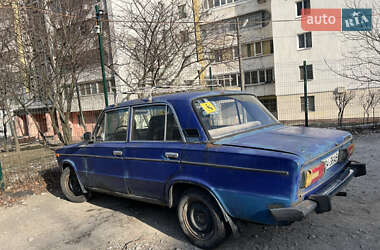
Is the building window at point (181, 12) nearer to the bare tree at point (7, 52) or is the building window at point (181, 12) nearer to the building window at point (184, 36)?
the building window at point (184, 36)

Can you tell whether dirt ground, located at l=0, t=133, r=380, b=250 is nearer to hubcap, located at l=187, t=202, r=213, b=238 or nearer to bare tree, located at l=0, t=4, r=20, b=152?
hubcap, located at l=187, t=202, r=213, b=238

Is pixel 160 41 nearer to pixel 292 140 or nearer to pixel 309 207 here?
pixel 292 140

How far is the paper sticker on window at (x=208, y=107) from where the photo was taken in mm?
3428

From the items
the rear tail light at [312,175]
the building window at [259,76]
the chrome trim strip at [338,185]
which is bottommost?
the chrome trim strip at [338,185]

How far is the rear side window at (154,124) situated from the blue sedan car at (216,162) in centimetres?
1

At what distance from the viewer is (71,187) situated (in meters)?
5.49

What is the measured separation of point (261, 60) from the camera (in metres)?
24.7

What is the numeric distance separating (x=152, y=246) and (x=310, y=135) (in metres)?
2.36

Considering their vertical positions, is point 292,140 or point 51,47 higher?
point 51,47

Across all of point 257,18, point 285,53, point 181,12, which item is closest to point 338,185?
point 181,12

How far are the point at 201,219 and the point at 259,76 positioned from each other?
23.3 metres

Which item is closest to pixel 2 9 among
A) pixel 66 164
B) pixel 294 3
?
pixel 66 164

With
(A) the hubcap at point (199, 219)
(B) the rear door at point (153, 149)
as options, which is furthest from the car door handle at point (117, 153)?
(A) the hubcap at point (199, 219)

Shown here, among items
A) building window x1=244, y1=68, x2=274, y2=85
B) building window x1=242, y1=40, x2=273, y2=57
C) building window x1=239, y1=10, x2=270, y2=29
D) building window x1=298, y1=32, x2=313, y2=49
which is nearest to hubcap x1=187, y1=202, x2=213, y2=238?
building window x1=244, y1=68, x2=274, y2=85
